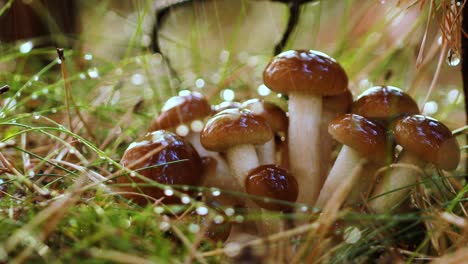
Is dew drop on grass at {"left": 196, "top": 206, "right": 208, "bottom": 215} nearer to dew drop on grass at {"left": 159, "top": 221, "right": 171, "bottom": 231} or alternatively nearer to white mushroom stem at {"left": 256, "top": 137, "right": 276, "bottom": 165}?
dew drop on grass at {"left": 159, "top": 221, "right": 171, "bottom": 231}

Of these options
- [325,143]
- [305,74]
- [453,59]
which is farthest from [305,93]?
[453,59]

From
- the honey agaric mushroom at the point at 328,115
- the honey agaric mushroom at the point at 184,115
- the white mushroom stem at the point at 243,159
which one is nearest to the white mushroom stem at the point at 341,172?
the honey agaric mushroom at the point at 328,115

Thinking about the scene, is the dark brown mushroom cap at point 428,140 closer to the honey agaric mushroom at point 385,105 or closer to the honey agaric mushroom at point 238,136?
the honey agaric mushroom at point 385,105

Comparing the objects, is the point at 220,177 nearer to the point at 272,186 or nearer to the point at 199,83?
the point at 272,186

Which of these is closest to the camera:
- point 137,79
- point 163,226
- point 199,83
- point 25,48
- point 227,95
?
point 163,226

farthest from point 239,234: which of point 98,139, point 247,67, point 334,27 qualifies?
point 334,27

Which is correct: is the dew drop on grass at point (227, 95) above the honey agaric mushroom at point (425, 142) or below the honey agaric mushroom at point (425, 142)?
below

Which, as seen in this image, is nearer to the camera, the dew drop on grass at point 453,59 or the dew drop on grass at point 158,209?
the dew drop on grass at point 158,209
